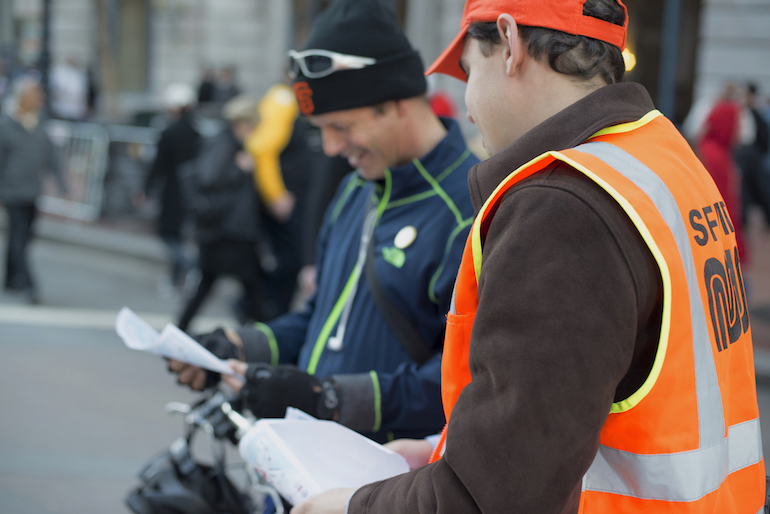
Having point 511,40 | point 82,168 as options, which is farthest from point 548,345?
point 82,168

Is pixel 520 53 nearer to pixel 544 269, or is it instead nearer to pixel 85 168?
pixel 544 269

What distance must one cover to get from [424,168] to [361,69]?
336 millimetres

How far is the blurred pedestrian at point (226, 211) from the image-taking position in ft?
19.6

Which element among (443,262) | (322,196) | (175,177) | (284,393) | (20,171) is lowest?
(175,177)

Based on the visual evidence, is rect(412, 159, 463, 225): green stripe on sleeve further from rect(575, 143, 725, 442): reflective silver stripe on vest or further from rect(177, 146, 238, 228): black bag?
rect(177, 146, 238, 228): black bag

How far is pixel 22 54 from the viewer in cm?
2408

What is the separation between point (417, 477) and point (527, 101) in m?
0.61

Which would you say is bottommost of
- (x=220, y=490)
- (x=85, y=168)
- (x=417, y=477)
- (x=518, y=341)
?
(x=85, y=168)

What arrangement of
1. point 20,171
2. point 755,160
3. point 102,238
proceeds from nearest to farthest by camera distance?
point 20,171 < point 102,238 < point 755,160

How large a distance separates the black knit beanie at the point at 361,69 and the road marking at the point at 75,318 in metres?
4.81

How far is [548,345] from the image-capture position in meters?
1.02

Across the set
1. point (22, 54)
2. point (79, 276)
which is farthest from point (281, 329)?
point (22, 54)

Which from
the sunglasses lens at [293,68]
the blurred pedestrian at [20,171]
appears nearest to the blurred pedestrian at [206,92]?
the blurred pedestrian at [20,171]

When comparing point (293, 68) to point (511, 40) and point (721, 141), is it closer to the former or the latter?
point (511, 40)
